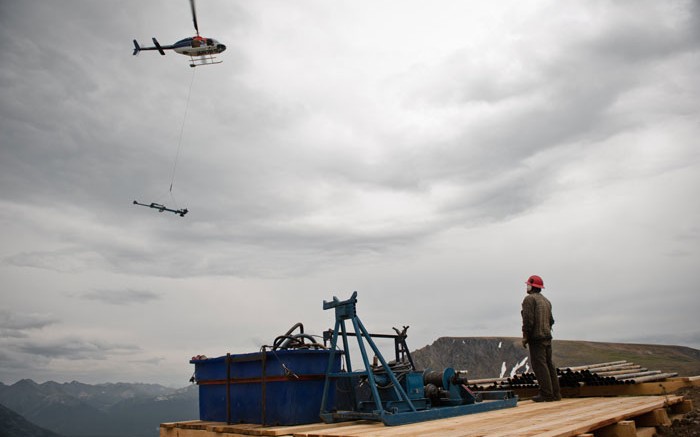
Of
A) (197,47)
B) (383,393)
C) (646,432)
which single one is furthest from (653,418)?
(197,47)

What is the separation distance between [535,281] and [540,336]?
1174mm

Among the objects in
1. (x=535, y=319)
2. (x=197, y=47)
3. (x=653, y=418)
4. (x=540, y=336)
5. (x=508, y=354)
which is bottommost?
(x=508, y=354)

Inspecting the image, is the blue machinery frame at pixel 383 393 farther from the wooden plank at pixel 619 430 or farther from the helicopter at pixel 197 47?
the helicopter at pixel 197 47

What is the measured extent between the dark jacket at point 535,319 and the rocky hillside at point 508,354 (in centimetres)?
3842

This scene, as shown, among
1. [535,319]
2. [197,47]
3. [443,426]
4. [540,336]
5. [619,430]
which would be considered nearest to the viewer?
[619,430]

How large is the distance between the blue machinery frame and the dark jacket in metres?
2.08

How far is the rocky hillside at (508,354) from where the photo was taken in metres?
47.5

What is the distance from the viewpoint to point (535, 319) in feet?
34.4

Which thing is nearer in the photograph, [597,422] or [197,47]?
[597,422]

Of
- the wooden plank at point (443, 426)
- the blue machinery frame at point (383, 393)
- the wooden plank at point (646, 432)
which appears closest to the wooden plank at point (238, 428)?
the blue machinery frame at point (383, 393)

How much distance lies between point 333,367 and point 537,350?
4717mm

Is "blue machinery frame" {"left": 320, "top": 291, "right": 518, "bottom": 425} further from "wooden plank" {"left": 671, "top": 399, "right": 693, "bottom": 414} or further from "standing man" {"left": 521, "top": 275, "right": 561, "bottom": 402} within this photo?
"wooden plank" {"left": 671, "top": 399, "right": 693, "bottom": 414}

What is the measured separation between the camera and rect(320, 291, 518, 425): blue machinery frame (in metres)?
7.27

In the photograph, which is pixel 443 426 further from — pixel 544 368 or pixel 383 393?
pixel 544 368
